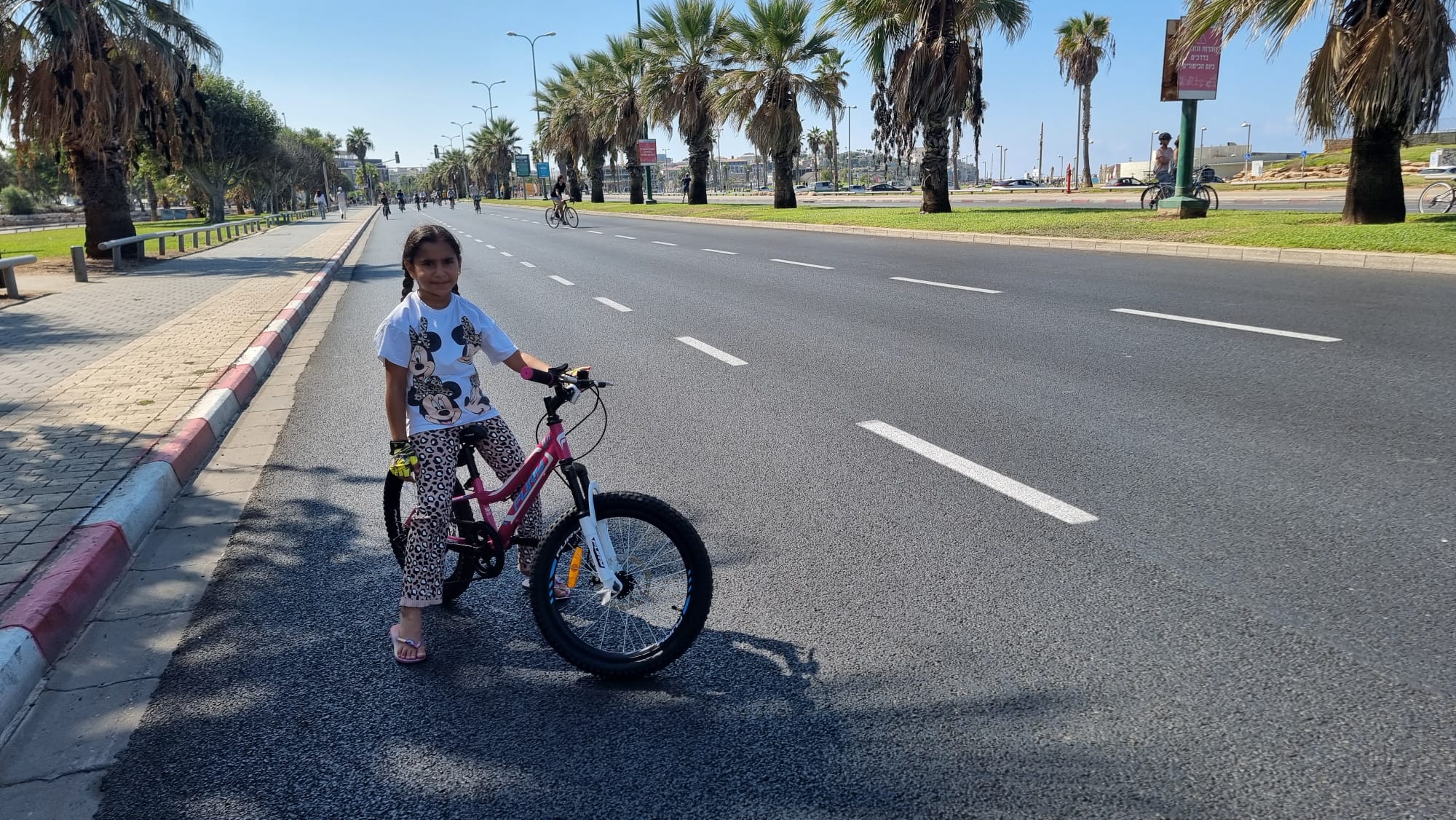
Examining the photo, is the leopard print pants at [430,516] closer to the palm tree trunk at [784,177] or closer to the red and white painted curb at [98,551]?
the red and white painted curb at [98,551]

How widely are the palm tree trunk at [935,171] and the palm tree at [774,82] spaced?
9.68 metres

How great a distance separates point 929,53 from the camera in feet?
83.9

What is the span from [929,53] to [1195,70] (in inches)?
331

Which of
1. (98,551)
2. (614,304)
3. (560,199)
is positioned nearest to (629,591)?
(98,551)

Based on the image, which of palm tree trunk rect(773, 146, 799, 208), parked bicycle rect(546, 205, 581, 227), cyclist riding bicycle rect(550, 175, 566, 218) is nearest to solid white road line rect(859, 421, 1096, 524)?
cyclist riding bicycle rect(550, 175, 566, 218)

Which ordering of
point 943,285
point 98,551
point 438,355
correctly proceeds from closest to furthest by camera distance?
point 438,355 < point 98,551 < point 943,285

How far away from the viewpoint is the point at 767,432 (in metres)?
5.87

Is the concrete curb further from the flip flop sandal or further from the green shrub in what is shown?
the green shrub

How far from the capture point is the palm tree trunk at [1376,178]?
49.2 ft

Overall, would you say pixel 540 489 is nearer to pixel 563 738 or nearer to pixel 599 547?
pixel 599 547

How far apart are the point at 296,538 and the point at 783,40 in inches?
1371

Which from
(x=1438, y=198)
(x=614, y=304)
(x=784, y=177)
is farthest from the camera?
(x=784, y=177)

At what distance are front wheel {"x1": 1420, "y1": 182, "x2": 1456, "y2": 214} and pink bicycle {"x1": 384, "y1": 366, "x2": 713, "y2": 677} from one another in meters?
17.9

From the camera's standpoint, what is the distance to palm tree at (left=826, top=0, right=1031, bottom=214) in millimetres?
25312
